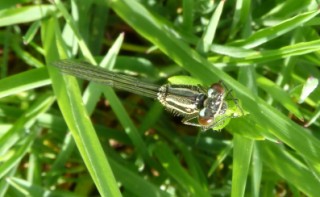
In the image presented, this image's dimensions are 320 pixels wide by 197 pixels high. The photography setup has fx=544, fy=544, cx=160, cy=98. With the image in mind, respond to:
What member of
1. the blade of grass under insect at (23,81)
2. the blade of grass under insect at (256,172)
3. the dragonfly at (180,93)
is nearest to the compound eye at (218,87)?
the dragonfly at (180,93)

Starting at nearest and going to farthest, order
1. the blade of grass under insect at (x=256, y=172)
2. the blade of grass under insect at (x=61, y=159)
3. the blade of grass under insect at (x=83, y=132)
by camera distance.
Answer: the blade of grass under insect at (x=83, y=132) < the blade of grass under insect at (x=256, y=172) < the blade of grass under insect at (x=61, y=159)

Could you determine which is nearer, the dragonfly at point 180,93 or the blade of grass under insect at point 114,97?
the dragonfly at point 180,93

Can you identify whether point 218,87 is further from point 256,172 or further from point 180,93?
point 256,172

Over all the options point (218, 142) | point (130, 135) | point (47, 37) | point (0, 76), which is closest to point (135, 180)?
point (130, 135)

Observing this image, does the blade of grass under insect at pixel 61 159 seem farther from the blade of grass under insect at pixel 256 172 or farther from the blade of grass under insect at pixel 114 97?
the blade of grass under insect at pixel 256 172

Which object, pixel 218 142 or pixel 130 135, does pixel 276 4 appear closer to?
pixel 218 142

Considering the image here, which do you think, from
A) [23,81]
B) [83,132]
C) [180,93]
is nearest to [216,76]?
[180,93]

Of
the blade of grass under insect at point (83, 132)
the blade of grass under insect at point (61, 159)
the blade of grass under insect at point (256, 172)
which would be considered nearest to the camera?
the blade of grass under insect at point (83, 132)
